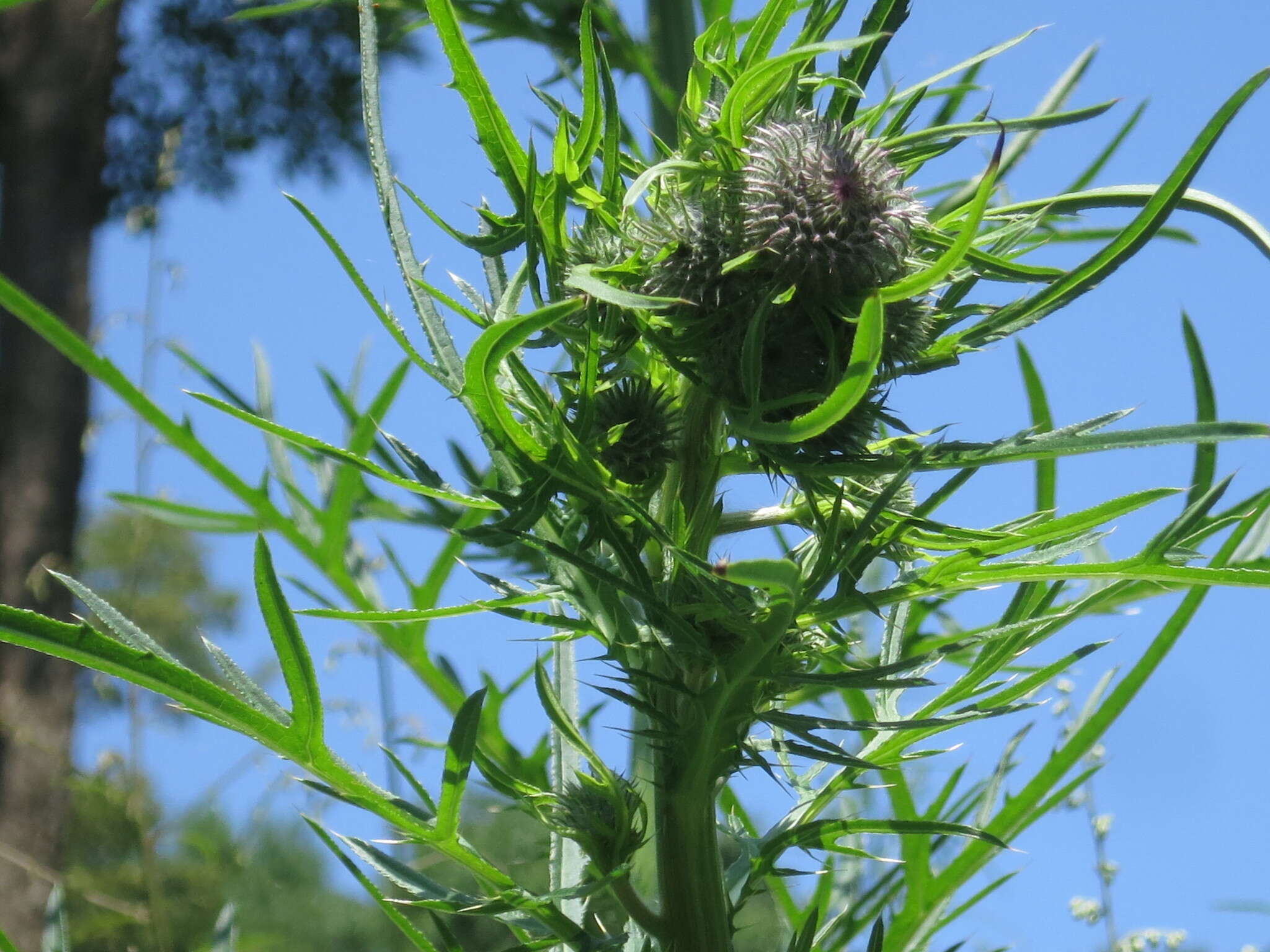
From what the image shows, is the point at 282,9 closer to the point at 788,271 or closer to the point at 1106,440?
the point at 788,271


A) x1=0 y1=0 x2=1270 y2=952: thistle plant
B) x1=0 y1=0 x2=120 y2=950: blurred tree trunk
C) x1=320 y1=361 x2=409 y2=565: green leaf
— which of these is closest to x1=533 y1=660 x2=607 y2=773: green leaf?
x1=0 y1=0 x2=1270 y2=952: thistle plant

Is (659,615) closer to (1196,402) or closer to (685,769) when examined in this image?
(685,769)

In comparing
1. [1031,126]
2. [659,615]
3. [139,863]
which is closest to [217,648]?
[659,615]

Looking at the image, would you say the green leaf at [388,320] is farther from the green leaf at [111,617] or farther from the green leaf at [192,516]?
the green leaf at [192,516]

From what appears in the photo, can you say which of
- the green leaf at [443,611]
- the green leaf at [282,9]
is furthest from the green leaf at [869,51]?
the green leaf at [282,9]

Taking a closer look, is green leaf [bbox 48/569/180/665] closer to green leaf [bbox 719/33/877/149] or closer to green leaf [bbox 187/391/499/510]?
green leaf [bbox 187/391/499/510]

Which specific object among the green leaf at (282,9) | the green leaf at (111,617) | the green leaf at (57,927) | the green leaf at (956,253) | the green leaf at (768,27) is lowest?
the green leaf at (57,927)

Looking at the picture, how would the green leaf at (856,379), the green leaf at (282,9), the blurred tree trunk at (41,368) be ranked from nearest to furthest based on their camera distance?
the green leaf at (856,379), the green leaf at (282,9), the blurred tree trunk at (41,368)
